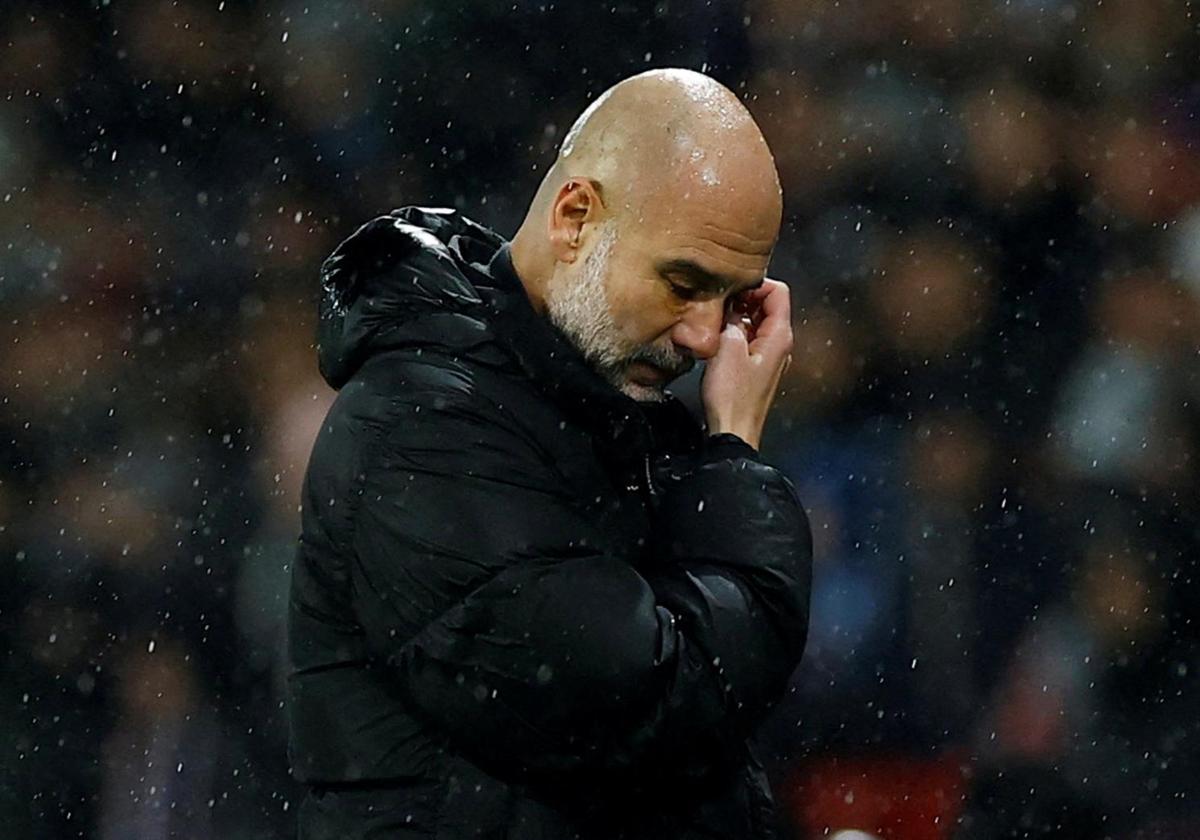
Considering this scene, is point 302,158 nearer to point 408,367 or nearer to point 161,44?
point 161,44

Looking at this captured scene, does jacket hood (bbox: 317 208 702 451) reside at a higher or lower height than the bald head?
lower

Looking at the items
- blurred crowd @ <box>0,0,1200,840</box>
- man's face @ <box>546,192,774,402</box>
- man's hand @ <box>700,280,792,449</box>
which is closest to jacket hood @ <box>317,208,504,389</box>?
man's face @ <box>546,192,774,402</box>

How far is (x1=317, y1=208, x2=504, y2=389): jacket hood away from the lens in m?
2.00

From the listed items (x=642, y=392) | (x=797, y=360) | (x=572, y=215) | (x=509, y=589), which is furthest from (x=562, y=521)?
(x=797, y=360)

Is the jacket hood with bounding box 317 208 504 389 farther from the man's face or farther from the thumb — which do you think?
the thumb

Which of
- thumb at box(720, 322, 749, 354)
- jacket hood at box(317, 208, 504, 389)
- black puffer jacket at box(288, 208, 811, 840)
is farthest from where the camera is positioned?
thumb at box(720, 322, 749, 354)

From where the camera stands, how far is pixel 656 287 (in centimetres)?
204

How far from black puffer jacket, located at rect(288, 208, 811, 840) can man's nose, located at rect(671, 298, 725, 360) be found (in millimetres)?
87

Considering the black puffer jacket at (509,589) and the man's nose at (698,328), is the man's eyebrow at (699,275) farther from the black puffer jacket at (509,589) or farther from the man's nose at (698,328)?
the black puffer jacket at (509,589)

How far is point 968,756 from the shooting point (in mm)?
3852

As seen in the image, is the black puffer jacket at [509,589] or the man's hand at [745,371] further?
the man's hand at [745,371]

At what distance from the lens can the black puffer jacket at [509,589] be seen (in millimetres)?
1871

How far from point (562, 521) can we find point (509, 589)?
0.31 ft

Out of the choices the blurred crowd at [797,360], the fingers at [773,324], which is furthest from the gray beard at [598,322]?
the blurred crowd at [797,360]
